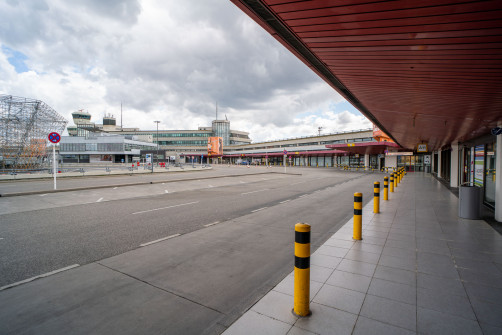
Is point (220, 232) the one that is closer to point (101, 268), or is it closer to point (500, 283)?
point (101, 268)

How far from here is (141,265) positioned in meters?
4.64

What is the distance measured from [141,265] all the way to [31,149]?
50.7 metres

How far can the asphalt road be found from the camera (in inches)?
156

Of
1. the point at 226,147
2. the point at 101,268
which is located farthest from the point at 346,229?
→ the point at 226,147

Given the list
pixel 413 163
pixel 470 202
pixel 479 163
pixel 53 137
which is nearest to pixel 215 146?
pixel 413 163

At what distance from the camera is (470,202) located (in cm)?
813

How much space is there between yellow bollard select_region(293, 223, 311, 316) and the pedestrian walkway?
0.15 m

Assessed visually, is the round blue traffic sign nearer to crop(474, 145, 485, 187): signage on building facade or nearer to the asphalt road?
the asphalt road

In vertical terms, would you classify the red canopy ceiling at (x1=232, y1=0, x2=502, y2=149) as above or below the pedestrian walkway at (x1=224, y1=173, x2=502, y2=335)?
above

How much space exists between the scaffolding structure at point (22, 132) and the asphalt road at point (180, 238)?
127 feet

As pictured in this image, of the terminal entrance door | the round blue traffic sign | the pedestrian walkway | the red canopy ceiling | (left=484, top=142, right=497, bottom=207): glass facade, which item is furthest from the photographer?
the terminal entrance door

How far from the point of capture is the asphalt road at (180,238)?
3.96m

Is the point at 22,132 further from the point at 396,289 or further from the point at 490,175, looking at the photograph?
the point at 490,175

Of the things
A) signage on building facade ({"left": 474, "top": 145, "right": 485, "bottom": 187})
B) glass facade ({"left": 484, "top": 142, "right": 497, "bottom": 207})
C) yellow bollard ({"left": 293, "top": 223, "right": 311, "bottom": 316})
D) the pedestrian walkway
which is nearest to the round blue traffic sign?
the pedestrian walkway
